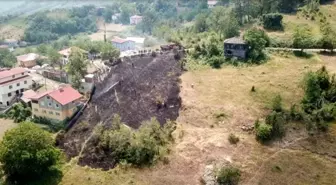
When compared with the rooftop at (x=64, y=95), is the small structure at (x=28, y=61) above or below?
below

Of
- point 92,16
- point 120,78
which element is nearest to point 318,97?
point 120,78

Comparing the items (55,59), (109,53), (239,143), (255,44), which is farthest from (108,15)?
(239,143)

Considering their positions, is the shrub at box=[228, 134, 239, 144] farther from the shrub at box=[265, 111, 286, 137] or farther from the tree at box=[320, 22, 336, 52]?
the tree at box=[320, 22, 336, 52]

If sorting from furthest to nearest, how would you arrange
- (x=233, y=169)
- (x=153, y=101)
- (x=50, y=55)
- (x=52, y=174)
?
1. (x=50, y=55)
2. (x=153, y=101)
3. (x=52, y=174)
4. (x=233, y=169)

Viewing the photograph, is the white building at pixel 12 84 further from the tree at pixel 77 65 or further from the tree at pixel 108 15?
the tree at pixel 108 15

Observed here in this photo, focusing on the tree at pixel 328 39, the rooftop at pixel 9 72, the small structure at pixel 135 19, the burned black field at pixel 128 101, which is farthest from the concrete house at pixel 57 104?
the small structure at pixel 135 19

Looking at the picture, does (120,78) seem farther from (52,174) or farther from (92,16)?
(92,16)
